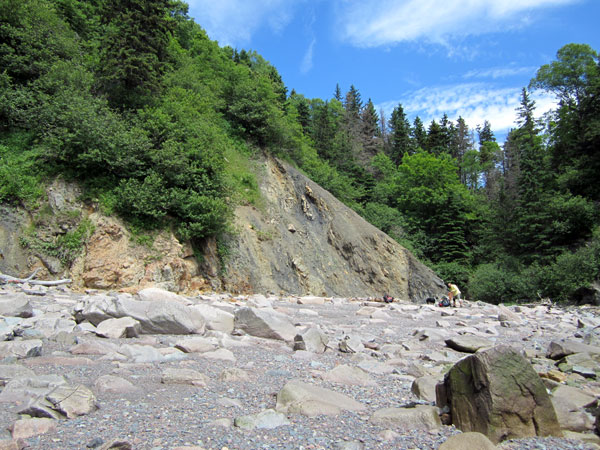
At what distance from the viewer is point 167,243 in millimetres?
12680

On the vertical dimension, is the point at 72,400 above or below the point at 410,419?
above

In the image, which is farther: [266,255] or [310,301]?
[266,255]

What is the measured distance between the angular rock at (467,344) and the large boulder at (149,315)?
4445 mm

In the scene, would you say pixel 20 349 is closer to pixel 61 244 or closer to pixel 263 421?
pixel 263 421

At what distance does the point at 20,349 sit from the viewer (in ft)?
13.7

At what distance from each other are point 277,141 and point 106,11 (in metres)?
11.4

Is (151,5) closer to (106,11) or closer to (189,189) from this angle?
(106,11)

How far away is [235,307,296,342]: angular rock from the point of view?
6211 mm

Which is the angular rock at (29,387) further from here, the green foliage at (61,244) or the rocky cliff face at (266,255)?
the green foliage at (61,244)

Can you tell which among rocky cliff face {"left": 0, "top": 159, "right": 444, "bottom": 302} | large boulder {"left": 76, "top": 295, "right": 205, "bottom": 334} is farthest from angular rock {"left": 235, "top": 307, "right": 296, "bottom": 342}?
rocky cliff face {"left": 0, "top": 159, "right": 444, "bottom": 302}

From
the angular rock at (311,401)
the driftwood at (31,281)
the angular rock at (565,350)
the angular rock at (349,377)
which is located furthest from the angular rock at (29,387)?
the driftwood at (31,281)

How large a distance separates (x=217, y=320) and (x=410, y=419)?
4.31 m

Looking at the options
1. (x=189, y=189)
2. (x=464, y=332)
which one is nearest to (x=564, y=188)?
(x=464, y=332)

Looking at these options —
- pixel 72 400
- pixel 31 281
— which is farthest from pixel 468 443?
pixel 31 281
